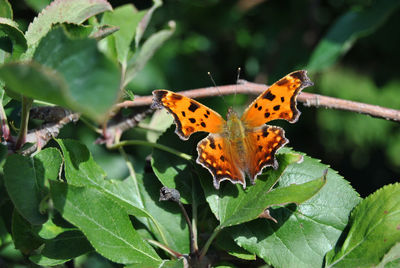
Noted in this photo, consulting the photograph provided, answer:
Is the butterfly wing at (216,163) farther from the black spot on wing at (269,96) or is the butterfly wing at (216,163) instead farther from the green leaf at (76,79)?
the green leaf at (76,79)

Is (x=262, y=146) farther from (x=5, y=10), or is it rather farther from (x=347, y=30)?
(x=347, y=30)

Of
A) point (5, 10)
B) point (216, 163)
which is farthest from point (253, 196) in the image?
point (5, 10)

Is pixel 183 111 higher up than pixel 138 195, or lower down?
higher up

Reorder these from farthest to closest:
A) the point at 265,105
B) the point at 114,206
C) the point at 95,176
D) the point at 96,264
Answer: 1. the point at 96,264
2. the point at 265,105
3. the point at 95,176
4. the point at 114,206

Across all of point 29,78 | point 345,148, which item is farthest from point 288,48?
point 29,78

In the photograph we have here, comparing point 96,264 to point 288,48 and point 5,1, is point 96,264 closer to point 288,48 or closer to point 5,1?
point 5,1

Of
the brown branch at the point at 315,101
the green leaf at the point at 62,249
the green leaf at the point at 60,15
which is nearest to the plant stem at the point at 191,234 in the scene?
the green leaf at the point at 62,249
